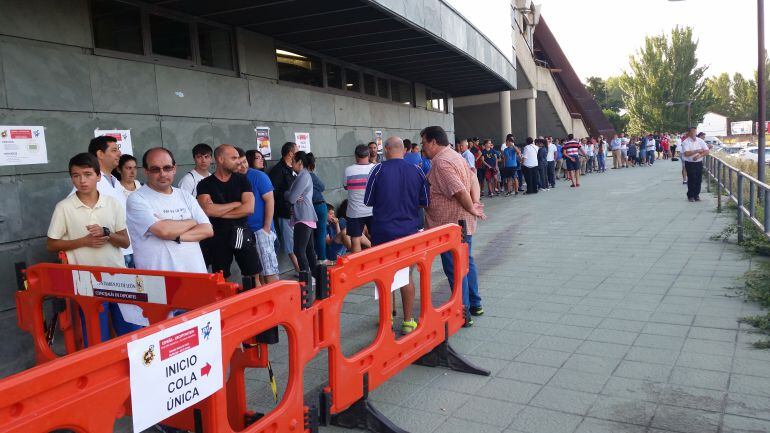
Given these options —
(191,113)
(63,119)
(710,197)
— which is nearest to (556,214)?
(710,197)

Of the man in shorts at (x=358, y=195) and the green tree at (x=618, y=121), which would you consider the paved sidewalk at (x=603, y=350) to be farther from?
the green tree at (x=618, y=121)

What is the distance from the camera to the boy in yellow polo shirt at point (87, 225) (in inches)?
174

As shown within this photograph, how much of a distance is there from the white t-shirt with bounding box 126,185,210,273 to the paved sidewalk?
1.36 m

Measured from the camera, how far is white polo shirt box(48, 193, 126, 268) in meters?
4.45

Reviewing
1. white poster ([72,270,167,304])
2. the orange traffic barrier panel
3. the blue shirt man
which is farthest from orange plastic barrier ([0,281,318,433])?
the blue shirt man

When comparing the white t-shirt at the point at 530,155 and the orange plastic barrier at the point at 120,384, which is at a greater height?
the white t-shirt at the point at 530,155

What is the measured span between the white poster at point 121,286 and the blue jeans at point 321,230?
4.24 meters

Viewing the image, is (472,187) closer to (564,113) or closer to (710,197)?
(710,197)

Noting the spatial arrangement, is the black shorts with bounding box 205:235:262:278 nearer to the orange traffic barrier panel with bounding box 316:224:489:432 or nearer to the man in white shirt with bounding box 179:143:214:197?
the man in white shirt with bounding box 179:143:214:197

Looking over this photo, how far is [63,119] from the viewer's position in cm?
554

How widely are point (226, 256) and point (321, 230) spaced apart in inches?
109

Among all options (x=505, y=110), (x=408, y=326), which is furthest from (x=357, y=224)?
(x=505, y=110)

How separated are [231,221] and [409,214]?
1.62 metres

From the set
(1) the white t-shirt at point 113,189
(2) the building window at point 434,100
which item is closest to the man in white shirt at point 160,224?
(1) the white t-shirt at point 113,189
